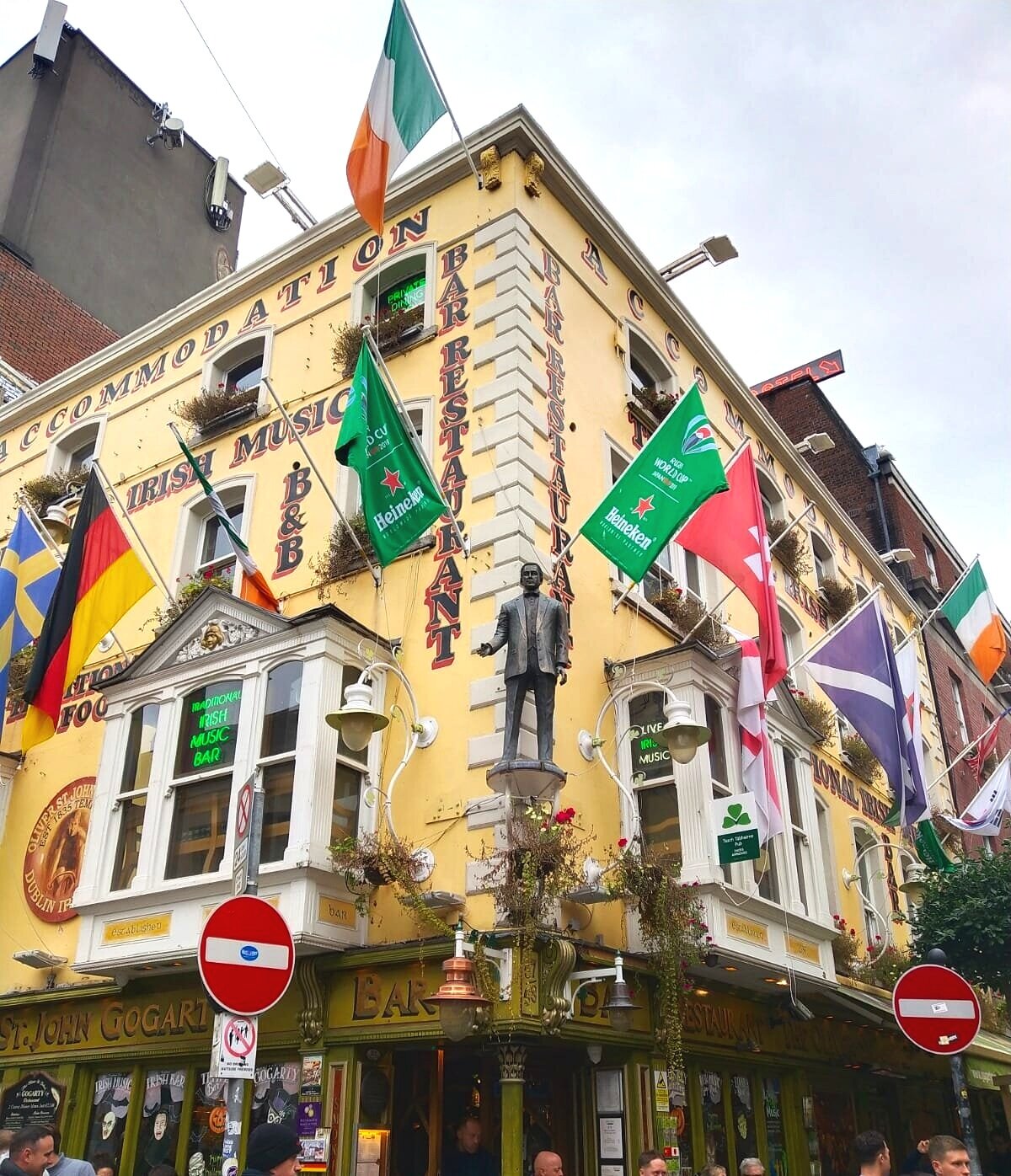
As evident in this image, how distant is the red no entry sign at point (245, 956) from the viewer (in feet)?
20.7

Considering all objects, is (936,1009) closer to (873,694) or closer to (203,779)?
(873,694)

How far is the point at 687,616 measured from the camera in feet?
50.2

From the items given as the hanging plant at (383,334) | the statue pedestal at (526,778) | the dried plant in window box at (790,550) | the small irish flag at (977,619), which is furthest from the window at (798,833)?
the hanging plant at (383,334)

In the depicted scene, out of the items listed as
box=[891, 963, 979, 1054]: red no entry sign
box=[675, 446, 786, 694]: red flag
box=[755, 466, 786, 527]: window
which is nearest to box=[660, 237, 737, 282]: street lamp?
box=[755, 466, 786, 527]: window

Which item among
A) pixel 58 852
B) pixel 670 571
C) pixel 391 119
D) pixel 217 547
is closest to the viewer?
pixel 391 119

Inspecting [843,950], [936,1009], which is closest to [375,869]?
[936,1009]

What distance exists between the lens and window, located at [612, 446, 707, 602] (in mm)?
15344

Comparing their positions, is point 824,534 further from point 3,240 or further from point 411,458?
point 3,240

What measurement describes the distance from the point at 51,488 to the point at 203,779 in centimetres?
878

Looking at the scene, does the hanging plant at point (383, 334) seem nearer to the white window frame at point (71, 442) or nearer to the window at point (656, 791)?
the white window frame at point (71, 442)

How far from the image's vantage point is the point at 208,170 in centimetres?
3412

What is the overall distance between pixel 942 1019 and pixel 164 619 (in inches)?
430

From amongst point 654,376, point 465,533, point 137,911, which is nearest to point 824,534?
point 654,376

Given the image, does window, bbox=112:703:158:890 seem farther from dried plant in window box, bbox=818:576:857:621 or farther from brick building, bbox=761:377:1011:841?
brick building, bbox=761:377:1011:841
